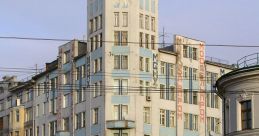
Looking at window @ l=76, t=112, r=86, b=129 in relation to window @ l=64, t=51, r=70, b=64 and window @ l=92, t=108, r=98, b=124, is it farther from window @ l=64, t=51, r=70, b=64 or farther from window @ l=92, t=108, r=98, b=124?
window @ l=64, t=51, r=70, b=64

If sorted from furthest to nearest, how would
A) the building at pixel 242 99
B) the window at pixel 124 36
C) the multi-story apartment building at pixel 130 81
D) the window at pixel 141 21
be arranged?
1. the window at pixel 141 21
2. the window at pixel 124 36
3. the multi-story apartment building at pixel 130 81
4. the building at pixel 242 99

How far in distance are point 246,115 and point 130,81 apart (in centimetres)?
3818

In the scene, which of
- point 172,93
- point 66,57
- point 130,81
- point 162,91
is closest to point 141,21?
point 130,81

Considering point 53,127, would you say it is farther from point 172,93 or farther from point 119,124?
point 172,93

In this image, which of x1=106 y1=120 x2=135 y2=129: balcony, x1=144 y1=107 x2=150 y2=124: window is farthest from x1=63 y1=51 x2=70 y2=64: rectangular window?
x1=144 y1=107 x2=150 y2=124: window

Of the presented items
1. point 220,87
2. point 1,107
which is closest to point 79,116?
point 1,107

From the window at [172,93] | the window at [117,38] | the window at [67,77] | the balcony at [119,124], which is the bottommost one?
the balcony at [119,124]

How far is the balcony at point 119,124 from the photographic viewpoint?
289ft

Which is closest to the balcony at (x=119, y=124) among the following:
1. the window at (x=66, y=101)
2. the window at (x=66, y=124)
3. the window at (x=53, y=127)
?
the window at (x=66, y=124)

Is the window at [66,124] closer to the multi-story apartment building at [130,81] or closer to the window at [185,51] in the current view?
the multi-story apartment building at [130,81]

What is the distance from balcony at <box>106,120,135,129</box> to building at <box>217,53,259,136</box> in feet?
112

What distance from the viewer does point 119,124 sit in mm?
88312

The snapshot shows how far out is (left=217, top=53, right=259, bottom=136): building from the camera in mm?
52031

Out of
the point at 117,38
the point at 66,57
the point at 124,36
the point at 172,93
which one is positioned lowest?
the point at 172,93
